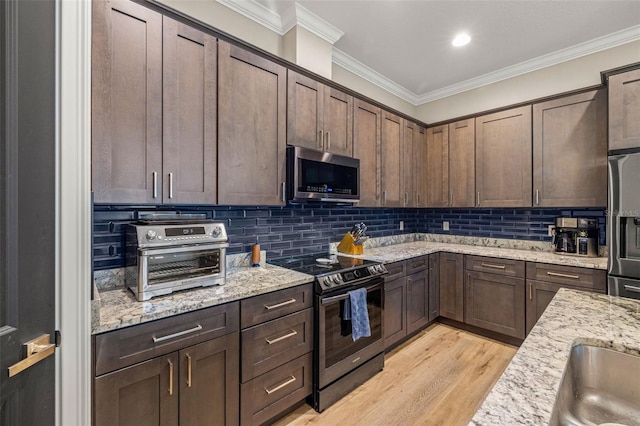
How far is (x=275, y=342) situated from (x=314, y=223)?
136cm

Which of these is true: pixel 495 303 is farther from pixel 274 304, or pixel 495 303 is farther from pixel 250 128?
pixel 250 128

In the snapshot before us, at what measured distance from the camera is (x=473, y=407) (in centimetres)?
200

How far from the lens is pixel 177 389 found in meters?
1.34

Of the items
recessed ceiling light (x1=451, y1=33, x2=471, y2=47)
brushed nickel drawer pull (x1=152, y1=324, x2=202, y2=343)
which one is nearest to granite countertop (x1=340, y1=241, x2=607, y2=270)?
brushed nickel drawer pull (x1=152, y1=324, x2=202, y2=343)

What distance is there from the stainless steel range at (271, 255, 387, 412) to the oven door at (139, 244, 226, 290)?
2.16 feet

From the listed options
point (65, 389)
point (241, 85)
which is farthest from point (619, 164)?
point (65, 389)

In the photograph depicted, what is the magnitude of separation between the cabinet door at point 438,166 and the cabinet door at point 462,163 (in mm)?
61

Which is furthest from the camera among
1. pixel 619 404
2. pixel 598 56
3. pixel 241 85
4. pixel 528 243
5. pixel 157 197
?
pixel 528 243

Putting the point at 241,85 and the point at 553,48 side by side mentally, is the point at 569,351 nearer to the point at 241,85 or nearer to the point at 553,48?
the point at 241,85

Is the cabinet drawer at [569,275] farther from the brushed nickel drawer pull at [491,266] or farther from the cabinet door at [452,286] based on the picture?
the cabinet door at [452,286]

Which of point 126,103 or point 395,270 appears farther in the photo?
point 395,270

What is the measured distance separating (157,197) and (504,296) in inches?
127

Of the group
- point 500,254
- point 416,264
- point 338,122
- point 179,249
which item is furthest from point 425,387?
point 338,122

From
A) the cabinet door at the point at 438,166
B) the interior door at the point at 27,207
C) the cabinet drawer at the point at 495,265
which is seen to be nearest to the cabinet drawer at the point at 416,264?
the cabinet drawer at the point at 495,265
